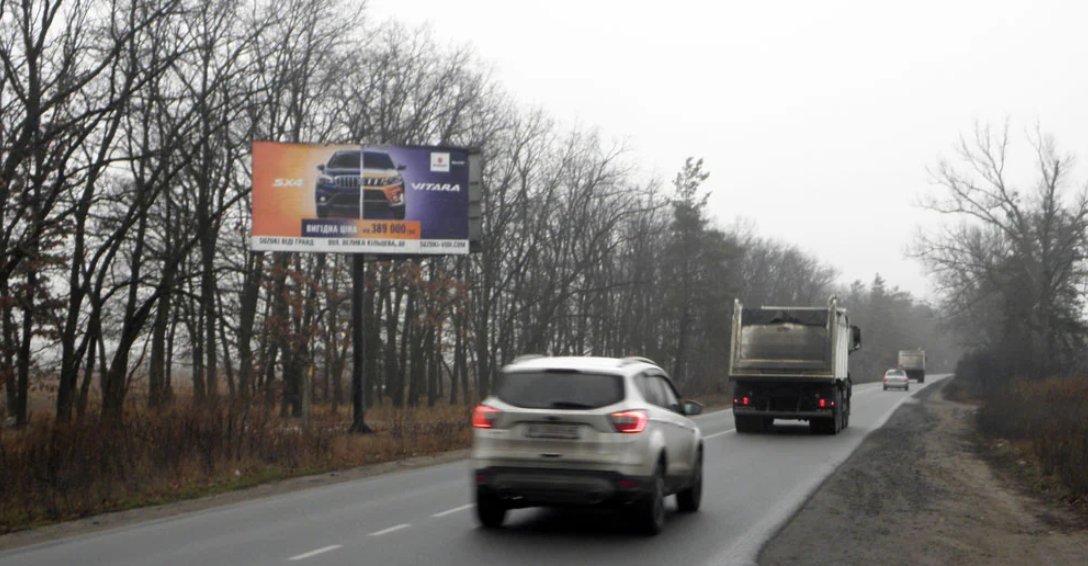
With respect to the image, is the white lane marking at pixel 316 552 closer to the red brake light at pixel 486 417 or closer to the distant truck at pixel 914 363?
the red brake light at pixel 486 417

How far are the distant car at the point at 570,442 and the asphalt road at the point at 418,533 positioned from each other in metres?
0.41

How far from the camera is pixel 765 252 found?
11069cm

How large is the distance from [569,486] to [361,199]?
57.0ft

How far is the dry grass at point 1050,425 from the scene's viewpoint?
15797 mm

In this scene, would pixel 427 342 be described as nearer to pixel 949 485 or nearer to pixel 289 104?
pixel 289 104

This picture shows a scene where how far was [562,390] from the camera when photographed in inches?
445

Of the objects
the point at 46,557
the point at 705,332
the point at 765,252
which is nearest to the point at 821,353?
the point at 46,557

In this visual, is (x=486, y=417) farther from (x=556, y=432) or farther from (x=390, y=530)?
(x=390, y=530)

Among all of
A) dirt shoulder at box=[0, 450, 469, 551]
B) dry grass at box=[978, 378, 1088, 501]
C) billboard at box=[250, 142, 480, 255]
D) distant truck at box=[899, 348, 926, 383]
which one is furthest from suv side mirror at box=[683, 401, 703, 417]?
distant truck at box=[899, 348, 926, 383]

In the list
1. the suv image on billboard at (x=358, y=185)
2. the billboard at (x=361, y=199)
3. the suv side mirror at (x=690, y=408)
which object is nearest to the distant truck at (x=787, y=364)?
the billboard at (x=361, y=199)

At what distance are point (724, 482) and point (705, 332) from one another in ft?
189

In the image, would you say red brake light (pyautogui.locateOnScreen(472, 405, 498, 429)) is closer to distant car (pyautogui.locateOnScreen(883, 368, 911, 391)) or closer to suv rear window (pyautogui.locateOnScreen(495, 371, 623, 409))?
suv rear window (pyautogui.locateOnScreen(495, 371, 623, 409))

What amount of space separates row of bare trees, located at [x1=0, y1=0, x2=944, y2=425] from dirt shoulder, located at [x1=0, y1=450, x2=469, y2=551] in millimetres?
2902

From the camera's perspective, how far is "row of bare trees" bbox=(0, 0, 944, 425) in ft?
88.7
